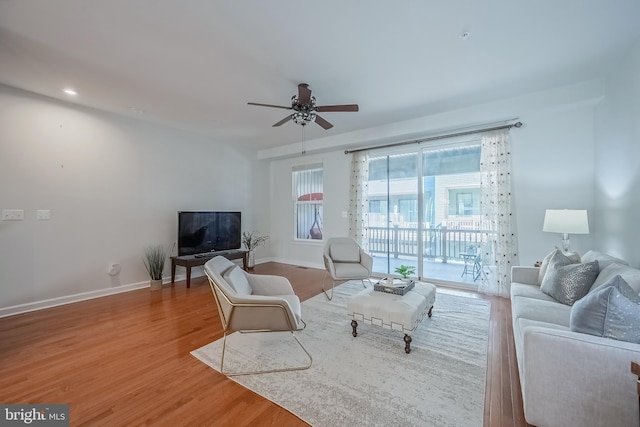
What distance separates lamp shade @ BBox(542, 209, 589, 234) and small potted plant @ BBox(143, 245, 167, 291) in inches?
225

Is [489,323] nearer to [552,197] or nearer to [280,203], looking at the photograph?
[552,197]

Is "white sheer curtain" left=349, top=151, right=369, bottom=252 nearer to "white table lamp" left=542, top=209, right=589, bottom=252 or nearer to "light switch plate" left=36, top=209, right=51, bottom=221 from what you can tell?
"white table lamp" left=542, top=209, right=589, bottom=252

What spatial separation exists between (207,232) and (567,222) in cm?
545

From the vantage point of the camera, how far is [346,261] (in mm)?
4336

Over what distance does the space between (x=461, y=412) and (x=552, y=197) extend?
136 inches

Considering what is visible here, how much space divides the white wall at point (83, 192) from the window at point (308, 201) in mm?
2153

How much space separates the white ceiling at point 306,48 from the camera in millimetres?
2057

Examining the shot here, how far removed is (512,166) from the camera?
13.0ft

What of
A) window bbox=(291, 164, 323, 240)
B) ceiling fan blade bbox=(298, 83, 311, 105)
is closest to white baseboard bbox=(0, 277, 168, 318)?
window bbox=(291, 164, 323, 240)

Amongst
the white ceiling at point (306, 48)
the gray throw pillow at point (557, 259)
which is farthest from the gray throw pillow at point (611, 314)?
the white ceiling at point (306, 48)

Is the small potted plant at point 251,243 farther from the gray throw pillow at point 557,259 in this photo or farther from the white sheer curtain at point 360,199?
the gray throw pillow at point 557,259

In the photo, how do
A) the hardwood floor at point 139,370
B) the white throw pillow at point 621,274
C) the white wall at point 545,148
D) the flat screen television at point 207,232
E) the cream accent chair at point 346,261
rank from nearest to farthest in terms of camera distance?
the hardwood floor at point 139,370 → the white throw pillow at point 621,274 → the white wall at point 545,148 → the cream accent chair at point 346,261 → the flat screen television at point 207,232

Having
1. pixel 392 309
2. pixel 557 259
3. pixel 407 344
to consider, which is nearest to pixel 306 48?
pixel 392 309

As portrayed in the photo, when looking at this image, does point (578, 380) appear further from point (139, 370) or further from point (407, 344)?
point (139, 370)
